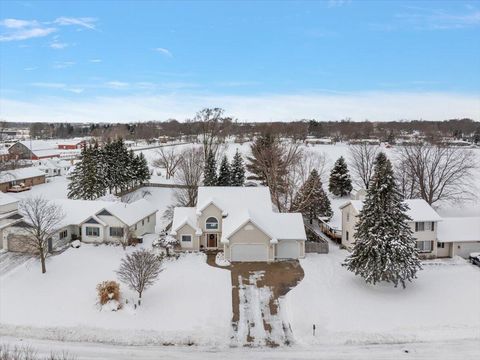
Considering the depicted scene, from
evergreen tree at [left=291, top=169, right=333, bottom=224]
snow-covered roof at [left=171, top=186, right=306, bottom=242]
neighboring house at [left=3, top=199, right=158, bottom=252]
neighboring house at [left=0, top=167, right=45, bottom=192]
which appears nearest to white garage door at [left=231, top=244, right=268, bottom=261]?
snow-covered roof at [left=171, top=186, right=306, bottom=242]

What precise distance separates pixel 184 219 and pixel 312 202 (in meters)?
14.3

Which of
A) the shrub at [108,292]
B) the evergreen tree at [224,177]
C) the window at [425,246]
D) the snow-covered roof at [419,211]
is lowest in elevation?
the shrub at [108,292]

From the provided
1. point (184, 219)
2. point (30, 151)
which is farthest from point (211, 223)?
point (30, 151)

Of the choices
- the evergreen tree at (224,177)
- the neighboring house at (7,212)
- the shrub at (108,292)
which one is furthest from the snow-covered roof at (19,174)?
the shrub at (108,292)

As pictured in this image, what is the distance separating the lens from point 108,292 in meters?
21.7

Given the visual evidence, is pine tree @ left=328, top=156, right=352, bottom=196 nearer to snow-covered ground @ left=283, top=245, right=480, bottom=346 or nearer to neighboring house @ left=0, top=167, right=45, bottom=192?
snow-covered ground @ left=283, top=245, right=480, bottom=346

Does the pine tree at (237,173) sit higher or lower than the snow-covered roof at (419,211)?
higher

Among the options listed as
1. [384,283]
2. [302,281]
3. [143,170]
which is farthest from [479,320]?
[143,170]

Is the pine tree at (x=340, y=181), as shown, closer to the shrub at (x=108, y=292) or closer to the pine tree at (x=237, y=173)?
the pine tree at (x=237, y=173)

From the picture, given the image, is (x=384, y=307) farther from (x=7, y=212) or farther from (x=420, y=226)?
(x=7, y=212)

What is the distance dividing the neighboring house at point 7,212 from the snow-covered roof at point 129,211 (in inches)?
284

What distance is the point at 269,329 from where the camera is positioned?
19.8m

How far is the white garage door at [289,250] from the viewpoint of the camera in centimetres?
3005

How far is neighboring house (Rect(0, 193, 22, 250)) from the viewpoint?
3130cm
